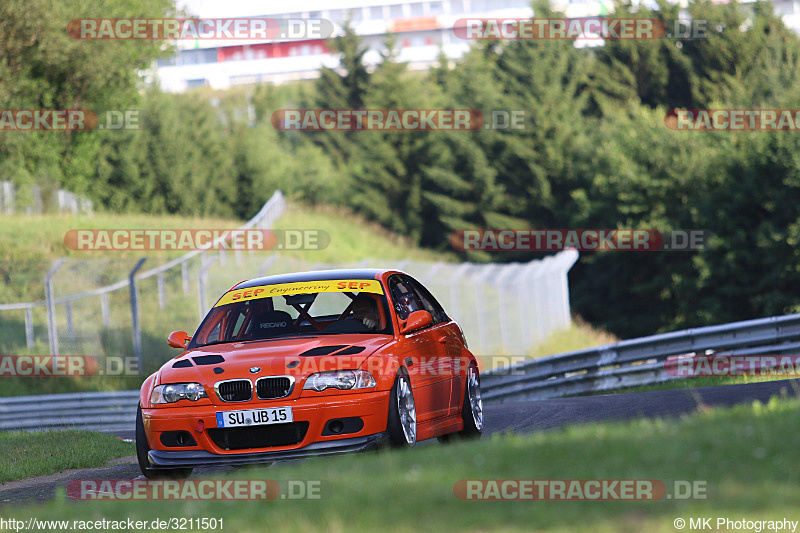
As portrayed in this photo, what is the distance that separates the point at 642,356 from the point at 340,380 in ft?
34.0

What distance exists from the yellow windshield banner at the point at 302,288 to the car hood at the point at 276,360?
847 millimetres

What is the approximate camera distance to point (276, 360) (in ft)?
26.4

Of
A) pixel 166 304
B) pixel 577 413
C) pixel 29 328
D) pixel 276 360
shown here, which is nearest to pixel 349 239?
pixel 166 304

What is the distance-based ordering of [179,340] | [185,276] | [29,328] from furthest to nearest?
[29,328] → [185,276] → [179,340]

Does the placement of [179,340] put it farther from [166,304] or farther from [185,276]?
[166,304]

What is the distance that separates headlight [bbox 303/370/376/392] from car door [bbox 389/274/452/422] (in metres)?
0.53

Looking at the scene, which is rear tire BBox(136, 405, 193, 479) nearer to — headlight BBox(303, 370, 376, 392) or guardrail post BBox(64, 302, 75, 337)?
headlight BBox(303, 370, 376, 392)

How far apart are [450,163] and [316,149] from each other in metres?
17.2

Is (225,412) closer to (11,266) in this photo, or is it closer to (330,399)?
(330,399)

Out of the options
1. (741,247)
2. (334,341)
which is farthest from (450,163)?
(334,341)

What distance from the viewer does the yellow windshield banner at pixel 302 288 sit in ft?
31.0

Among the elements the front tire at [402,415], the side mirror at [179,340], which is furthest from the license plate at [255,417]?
the side mirror at [179,340]

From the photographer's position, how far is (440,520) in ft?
15.4

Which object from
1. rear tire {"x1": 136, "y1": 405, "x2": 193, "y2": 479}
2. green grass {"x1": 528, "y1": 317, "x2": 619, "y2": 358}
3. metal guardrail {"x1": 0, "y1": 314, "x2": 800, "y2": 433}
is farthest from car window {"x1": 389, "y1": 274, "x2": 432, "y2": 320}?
green grass {"x1": 528, "y1": 317, "x2": 619, "y2": 358}
